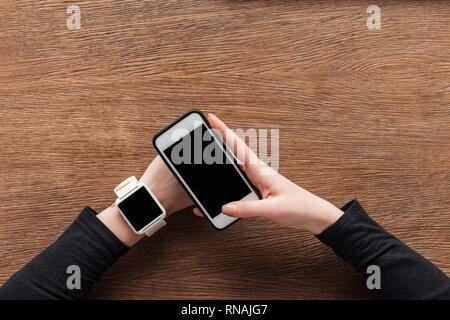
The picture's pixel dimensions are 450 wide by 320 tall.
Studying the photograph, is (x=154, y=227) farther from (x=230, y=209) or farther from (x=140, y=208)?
(x=230, y=209)

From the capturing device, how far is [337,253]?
62 cm

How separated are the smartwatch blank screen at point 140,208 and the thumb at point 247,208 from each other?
15 centimetres

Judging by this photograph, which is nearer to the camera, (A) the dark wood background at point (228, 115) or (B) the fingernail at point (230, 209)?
(B) the fingernail at point (230, 209)

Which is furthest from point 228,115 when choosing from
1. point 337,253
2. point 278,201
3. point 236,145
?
point 337,253

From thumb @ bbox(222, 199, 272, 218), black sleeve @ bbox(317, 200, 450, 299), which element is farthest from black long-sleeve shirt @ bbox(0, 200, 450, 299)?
thumb @ bbox(222, 199, 272, 218)

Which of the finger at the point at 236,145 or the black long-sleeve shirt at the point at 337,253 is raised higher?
the finger at the point at 236,145

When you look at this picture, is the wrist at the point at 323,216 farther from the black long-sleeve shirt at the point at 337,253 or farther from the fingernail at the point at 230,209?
the fingernail at the point at 230,209

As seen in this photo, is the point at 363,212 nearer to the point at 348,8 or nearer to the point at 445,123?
the point at 445,123

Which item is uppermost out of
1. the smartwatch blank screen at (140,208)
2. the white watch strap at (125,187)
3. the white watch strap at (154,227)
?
the white watch strap at (125,187)

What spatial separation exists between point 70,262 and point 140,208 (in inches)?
6.0

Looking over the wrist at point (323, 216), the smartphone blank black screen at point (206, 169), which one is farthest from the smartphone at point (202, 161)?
the wrist at point (323, 216)

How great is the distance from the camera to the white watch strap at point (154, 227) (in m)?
0.63

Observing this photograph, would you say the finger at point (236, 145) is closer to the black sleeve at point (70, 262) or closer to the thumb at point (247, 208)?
the thumb at point (247, 208)

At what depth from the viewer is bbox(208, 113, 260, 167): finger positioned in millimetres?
586
